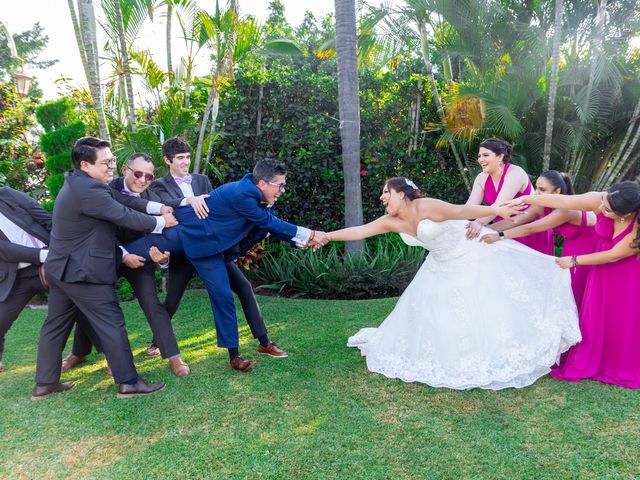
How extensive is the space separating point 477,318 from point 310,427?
1690 millimetres

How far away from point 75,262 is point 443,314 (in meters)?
3.03

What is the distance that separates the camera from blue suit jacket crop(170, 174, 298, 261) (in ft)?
13.6

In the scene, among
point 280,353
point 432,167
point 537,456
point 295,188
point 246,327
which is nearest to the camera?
point 537,456

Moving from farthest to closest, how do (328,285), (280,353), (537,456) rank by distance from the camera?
(328,285), (280,353), (537,456)

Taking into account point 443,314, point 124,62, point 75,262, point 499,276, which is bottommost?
point 443,314

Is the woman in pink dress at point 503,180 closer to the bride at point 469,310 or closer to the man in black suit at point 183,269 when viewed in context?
the bride at point 469,310

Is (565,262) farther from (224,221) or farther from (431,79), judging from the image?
(431,79)

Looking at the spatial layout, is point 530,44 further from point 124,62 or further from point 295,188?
point 124,62

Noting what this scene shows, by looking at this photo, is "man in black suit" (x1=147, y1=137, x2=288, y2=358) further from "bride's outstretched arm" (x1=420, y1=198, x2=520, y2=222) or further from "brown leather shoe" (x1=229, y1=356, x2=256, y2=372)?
"bride's outstretched arm" (x1=420, y1=198, x2=520, y2=222)

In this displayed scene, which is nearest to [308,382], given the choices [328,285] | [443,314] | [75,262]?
[443,314]

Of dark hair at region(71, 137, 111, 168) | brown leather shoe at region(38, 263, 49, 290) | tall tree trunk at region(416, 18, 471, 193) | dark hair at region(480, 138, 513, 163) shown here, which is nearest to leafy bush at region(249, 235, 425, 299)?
tall tree trunk at region(416, 18, 471, 193)

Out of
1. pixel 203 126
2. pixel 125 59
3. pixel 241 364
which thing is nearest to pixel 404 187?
pixel 241 364

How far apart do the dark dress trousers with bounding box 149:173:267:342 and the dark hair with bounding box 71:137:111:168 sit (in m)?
0.89

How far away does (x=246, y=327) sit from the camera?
5.74 metres
